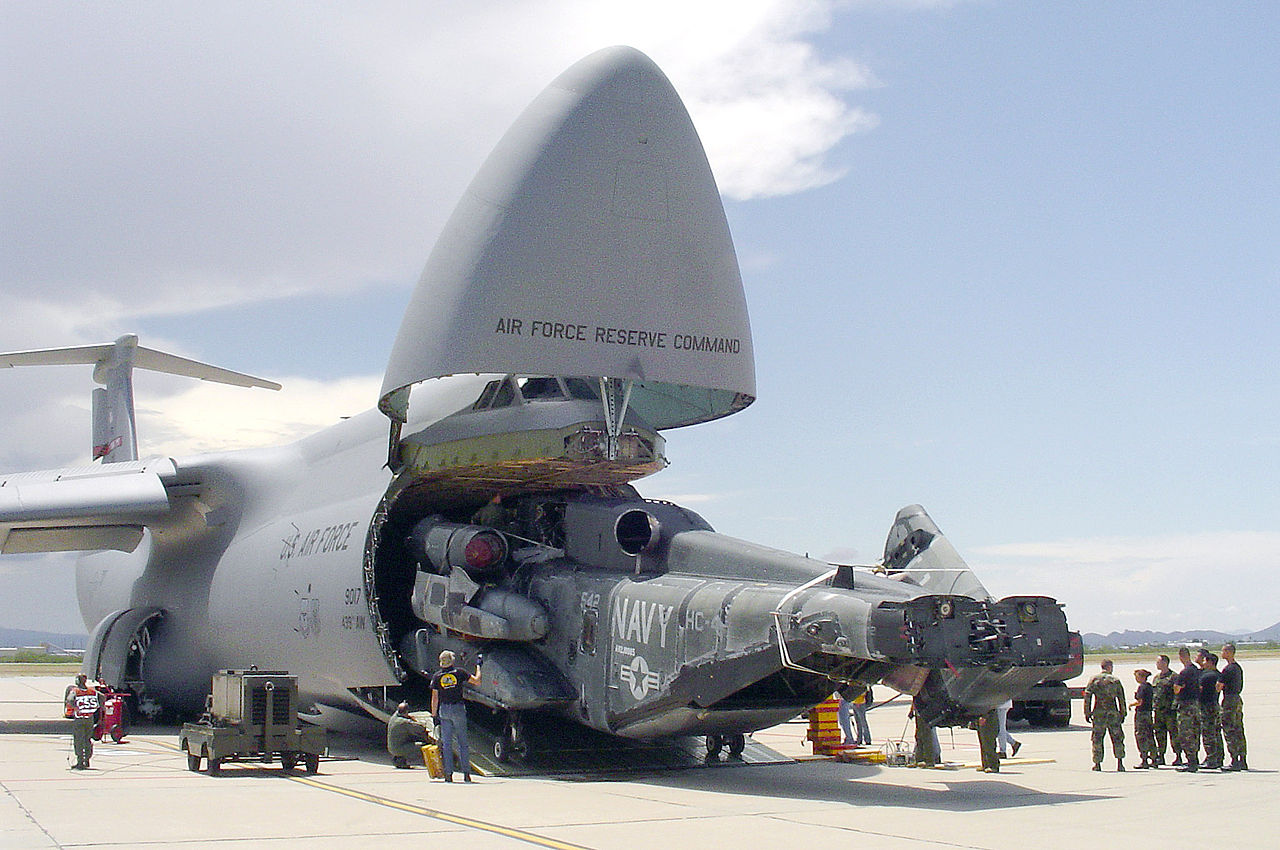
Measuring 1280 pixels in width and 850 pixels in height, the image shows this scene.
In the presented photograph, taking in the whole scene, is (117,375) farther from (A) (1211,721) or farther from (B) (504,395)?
(A) (1211,721)

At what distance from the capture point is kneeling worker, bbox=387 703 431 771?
14.4 metres

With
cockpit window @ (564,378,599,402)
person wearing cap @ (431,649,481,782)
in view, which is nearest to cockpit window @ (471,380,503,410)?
cockpit window @ (564,378,599,402)

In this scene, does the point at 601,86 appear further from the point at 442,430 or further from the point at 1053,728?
the point at 1053,728

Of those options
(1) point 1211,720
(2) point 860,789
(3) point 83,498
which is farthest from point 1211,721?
(3) point 83,498

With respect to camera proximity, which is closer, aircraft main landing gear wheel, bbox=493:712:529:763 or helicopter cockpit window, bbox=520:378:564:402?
aircraft main landing gear wheel, bbox=493:712:529:763

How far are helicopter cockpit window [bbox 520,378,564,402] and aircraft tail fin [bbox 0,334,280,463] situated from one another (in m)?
13.6

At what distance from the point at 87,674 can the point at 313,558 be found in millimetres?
7497

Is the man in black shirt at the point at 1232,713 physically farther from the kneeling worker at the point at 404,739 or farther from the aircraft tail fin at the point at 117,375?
the aircraft tail fin at the point at 117,375

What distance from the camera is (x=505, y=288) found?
1342cm

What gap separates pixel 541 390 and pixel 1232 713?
8.34 metres

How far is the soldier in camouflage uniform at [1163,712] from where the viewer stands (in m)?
13.9

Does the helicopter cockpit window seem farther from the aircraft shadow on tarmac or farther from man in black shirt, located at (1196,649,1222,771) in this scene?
man in black shirt, located at (1196,649,1222,771)

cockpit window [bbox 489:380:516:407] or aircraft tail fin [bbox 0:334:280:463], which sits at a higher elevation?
aircraft tail fin [bbox 0:334:280:463]

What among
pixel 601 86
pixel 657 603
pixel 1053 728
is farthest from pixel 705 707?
pixel 1053 728
